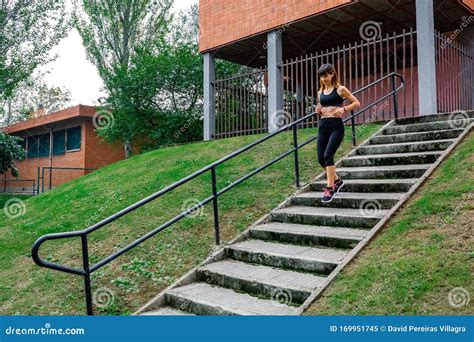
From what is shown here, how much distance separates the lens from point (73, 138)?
→ 20.5m

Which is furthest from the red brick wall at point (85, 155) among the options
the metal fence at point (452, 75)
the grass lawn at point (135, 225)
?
the metal fence at point (452, 75)

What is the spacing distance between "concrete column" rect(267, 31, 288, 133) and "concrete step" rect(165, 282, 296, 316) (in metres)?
6.81

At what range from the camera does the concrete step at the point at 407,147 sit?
5.67 m

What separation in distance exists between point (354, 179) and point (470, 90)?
6.29 m

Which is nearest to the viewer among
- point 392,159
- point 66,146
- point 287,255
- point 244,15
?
point 287,255

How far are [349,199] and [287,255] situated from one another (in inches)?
51.0

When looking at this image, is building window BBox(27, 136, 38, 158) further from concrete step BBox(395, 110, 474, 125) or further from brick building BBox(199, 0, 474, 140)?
concrete step BBox(395, 110, 474, 125)

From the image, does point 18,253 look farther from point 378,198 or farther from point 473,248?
point 473,248

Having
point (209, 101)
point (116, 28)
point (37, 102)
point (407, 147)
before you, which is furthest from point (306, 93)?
point (37, 102)

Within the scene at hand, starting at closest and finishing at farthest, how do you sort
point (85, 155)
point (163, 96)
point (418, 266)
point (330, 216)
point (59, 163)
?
point (418, 266) < point (330, 216) < point (163, 96) < point (85, 155) < point (59, 163)

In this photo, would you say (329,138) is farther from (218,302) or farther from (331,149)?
(218,302)

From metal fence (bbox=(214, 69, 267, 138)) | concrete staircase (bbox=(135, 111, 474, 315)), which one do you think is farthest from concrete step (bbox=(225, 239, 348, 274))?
metal fence (bbox=(214, 69, 267, 138))

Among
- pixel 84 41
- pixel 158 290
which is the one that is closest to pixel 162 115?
pixel 84 41

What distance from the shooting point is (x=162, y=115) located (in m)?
14.1
